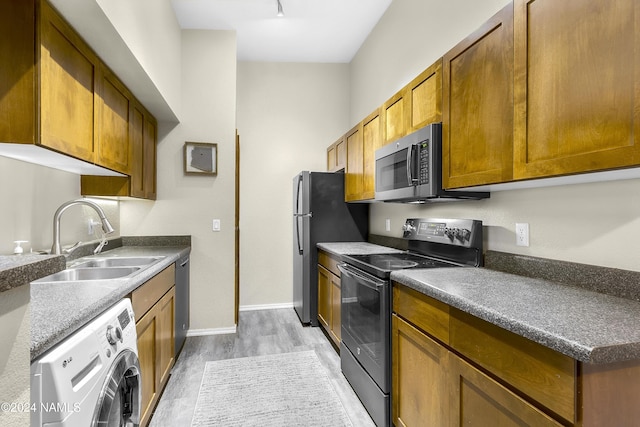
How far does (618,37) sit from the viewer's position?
987mm

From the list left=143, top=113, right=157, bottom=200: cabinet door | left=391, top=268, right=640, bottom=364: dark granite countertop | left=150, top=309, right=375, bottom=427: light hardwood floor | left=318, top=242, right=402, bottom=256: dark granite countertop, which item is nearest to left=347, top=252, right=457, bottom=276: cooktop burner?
left=391, top=268, right=640, bottom=364: dark granite countertop

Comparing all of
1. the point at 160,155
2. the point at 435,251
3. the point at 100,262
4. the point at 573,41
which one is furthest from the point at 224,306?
the point at 573,41

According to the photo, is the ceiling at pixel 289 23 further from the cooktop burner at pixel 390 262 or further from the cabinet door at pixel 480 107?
the cooktop burner at pixel 390 262

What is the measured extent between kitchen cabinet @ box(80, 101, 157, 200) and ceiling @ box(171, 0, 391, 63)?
1066mm

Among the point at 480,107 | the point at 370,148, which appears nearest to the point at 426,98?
the point at 480,107

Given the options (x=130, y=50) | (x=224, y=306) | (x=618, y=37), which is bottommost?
(x=224, y=306)

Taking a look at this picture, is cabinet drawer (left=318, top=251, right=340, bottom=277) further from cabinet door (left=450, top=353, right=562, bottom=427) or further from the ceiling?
the ceiling

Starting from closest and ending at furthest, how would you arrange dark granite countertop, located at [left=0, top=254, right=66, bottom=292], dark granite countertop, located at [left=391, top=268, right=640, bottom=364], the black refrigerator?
dark granite countertop, located at [left=0, top=254, right=66, bottom=292] < dark granite countertop, located at [left=391, top=268, right=640, bottom=364] < the black refrigerator

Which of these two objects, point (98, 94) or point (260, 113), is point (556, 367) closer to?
point (98, 94)

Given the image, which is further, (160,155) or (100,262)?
(160,155)

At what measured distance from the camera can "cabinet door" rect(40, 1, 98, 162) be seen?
53.6 inches

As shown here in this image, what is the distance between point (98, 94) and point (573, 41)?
2.24 meters

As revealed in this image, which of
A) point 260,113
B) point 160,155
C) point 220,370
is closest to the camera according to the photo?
point 220,370

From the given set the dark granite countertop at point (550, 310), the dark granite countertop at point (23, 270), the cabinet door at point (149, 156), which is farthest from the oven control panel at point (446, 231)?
the cabinet door at point (149, 156)
